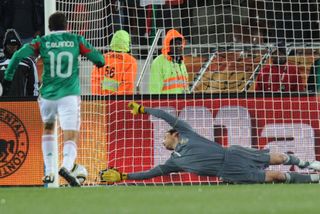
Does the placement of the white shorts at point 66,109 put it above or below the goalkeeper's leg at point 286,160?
above

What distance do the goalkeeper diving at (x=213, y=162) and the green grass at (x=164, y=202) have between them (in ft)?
7.55

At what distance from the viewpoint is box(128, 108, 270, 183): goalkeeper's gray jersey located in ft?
41.2

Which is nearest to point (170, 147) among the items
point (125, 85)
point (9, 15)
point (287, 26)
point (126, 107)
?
point (126, 107)

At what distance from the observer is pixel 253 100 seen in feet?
45.3

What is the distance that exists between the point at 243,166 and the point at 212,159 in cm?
40

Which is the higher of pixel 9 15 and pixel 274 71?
pixel 9 15

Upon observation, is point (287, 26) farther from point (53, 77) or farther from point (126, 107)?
point (53, 77)

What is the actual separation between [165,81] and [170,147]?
7.19ft

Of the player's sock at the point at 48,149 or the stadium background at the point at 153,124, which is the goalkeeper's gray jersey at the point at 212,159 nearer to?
the stadium background at the point at 153,124

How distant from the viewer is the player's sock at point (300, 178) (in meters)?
12.6

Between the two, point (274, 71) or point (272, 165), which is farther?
point (274, 71)

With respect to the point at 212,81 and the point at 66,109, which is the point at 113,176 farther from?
the point at 212,81

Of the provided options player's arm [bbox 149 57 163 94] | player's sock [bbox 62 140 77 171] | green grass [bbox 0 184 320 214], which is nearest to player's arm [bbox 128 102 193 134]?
player's sock [bbox 62 140 77 171]

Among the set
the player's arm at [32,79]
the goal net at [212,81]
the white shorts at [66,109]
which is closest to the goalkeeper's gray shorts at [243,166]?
the goal net at [212,81]
